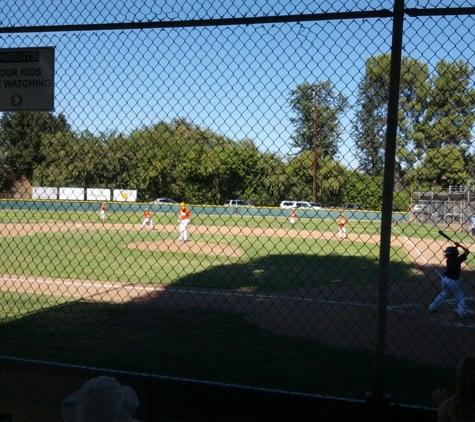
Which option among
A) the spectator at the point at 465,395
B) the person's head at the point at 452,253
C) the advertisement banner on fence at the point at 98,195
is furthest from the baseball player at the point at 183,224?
the spectator at the point at 465,395

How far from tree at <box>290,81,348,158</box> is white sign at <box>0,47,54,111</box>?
187 centimetres

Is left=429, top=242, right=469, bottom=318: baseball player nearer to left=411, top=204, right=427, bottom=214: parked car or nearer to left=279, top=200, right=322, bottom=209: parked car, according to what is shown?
left=411, top=204, right=427, bottom=214: parked car

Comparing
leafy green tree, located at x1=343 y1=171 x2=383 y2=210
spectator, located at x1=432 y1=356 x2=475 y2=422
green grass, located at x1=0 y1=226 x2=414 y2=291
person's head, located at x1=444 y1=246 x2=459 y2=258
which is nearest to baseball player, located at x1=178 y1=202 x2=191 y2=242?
green grass, located at x1=0 y1=226 x2=414 y2=291

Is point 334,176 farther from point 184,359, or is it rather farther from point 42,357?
point 42,357

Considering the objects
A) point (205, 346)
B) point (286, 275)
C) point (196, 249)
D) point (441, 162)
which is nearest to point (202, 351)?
point (205, 346)

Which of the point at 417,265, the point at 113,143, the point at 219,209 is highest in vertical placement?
the point at 113,143

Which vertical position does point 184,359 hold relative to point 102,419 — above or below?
below

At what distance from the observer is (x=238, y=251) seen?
20953mm

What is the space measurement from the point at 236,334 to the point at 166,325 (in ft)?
3.66

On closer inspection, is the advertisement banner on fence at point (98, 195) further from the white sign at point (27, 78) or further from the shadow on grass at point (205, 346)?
the white sign at point (27, 78)

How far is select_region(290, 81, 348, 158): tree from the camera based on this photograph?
465cm

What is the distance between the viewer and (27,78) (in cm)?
493

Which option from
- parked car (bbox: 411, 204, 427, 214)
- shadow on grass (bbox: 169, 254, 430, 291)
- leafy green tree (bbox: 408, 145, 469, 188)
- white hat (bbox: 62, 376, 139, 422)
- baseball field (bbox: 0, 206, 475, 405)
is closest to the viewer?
white hat (bbox: 62, 376, 139, 422)

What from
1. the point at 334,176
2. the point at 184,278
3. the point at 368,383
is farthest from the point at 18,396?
the point at 184,278
